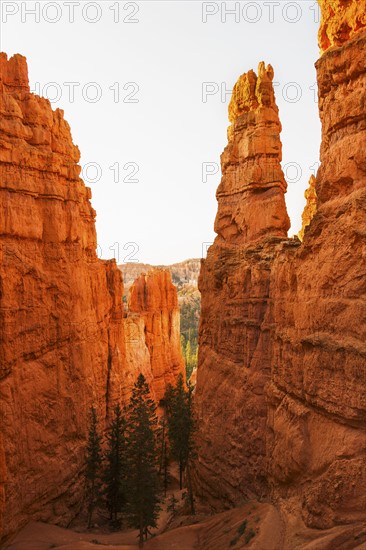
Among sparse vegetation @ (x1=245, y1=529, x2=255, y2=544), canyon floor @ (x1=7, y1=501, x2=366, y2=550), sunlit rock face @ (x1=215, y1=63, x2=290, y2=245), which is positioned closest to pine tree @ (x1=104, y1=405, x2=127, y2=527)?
canyon floor @ (x1=7, y1=501, x2=366, y2=550)

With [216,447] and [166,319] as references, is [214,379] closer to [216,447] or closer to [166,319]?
[216,447]

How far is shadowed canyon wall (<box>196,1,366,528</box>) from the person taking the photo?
15.1 meters

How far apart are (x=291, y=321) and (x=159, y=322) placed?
41173 mm

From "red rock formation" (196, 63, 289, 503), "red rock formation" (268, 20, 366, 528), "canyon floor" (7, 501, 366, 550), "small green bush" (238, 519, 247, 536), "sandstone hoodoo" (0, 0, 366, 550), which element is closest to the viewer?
"canyon floor" (7, 501, 366, 550)

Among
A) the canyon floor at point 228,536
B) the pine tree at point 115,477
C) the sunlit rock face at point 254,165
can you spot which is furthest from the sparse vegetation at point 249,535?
the sunlit rock face at point 254,165

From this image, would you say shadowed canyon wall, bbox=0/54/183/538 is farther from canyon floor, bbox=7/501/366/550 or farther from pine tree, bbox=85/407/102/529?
canyon floor, bbox=7/501/366/550

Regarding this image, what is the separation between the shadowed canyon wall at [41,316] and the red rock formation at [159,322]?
76.1 feet

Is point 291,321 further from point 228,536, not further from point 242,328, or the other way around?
point 228,536

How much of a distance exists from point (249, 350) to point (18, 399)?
1298 cm

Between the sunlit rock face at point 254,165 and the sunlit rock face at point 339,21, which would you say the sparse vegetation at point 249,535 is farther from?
the sunlit rock face at point 339,21

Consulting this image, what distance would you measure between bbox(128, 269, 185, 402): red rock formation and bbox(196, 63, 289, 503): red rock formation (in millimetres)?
28618

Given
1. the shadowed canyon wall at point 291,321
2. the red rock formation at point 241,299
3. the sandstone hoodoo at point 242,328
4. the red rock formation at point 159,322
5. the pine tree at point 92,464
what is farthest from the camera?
the red rock formation at point 159,322

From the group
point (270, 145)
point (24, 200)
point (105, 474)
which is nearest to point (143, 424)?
point (105, 474)

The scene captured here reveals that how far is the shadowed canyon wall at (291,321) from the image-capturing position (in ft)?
49.6
